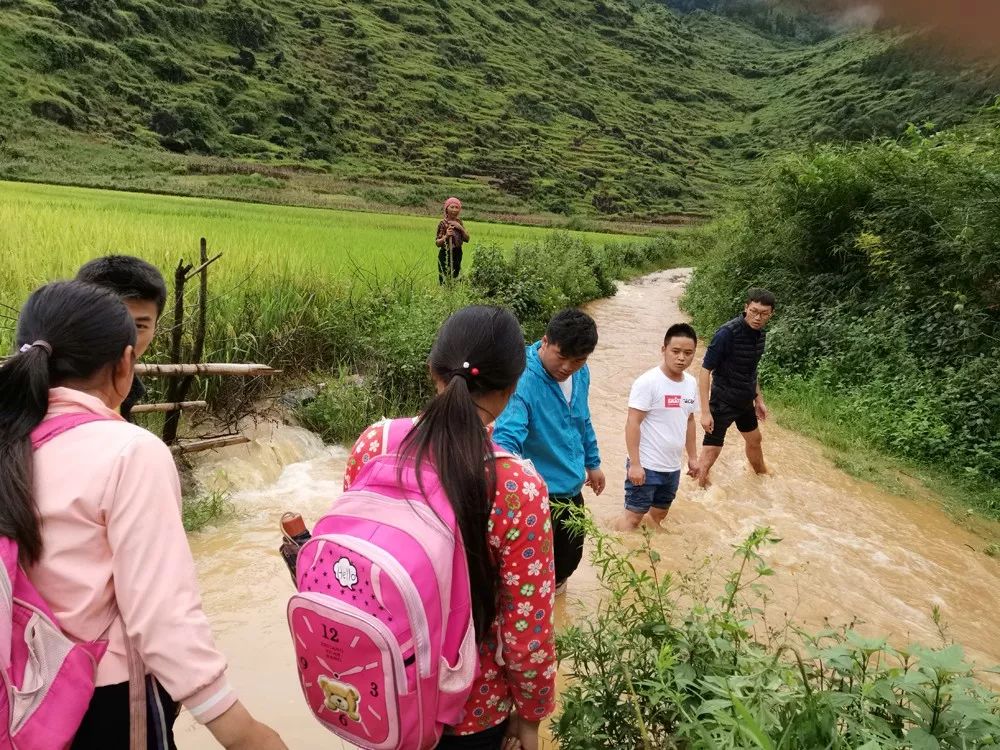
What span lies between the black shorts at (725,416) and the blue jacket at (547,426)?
2.43 metres

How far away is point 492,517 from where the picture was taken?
1.31 metres

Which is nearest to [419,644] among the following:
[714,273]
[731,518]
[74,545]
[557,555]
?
[74,545]

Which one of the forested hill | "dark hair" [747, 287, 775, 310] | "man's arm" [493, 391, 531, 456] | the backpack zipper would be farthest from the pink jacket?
the forested hill

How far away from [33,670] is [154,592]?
0.24 m

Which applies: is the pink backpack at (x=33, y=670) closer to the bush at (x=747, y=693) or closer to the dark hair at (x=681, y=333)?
the bush at (x=747, y=693)

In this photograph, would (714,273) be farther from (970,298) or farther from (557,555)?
(557,555)

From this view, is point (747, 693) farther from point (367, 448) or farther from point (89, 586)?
point (89, 586)

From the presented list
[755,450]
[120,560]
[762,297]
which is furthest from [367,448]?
[755,450]

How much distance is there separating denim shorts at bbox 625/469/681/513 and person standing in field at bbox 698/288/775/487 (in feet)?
2.36

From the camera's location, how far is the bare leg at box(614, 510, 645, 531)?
415 centimetres

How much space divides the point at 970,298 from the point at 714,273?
6228mm

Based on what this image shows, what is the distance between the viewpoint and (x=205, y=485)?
439 centimetres

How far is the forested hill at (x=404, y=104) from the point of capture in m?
33.0

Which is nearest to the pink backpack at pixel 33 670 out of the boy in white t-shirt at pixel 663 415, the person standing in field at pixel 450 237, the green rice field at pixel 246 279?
the boy in white t-shirt at pixel 663 415
